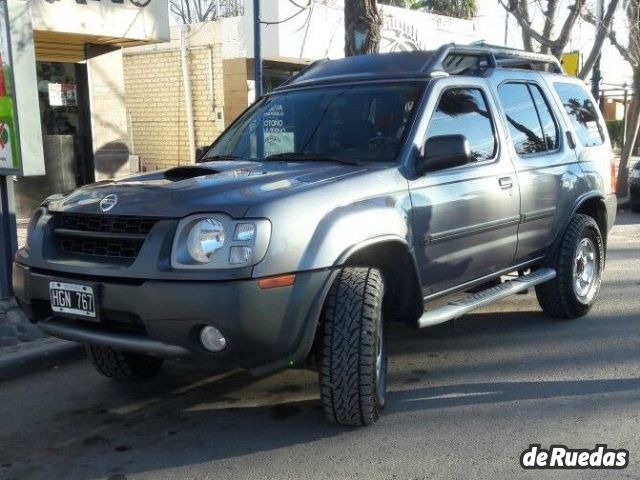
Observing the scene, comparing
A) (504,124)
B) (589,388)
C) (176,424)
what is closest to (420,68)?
(504,124)

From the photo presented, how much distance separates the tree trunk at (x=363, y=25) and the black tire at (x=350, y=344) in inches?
214

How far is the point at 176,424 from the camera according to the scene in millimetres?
4125

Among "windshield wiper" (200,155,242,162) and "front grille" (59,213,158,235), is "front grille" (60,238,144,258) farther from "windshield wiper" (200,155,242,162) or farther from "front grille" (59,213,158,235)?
"windshield wiper" (200,155,242,162)

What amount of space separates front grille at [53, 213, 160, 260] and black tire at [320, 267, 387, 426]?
Result: 991mm

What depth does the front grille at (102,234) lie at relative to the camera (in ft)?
11.7

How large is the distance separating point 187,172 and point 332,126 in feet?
3.34

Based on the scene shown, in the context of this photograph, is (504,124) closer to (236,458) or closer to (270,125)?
(270,125)

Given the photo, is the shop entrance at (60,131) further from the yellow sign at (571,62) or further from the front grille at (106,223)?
the yellow sign at (571,62)

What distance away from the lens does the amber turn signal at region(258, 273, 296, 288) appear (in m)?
3.34

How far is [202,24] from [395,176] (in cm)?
1244

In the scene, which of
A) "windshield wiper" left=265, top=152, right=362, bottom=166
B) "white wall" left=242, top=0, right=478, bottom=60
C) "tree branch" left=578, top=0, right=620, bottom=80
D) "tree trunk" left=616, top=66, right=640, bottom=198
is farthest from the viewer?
"tree trunk" left=616, top=66, right=640, bottom=198

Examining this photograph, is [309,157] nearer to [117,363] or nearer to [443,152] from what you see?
[443,152]

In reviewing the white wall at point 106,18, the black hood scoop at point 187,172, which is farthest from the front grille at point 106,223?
the white wall at point 106,18

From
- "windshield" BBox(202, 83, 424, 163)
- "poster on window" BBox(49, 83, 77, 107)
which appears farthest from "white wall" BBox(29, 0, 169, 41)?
"windshield" BBox(202, 83, 424, 163)
